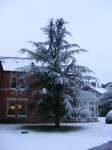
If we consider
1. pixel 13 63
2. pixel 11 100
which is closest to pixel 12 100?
pixel 11 100

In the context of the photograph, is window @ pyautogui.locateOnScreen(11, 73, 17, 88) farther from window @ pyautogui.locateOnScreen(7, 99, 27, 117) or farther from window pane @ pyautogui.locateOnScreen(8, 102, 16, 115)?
window pane @ pyautogui.locateOnScreen(8, 102, 16, 115)

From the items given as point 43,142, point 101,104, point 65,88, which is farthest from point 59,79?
point 101,104

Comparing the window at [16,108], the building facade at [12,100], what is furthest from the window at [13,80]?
the window at [16,108]

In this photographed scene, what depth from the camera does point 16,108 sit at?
125 ft

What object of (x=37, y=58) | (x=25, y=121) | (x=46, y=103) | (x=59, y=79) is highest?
(x=37, y=58)

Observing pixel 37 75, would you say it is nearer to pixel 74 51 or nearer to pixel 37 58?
pixel 37 58

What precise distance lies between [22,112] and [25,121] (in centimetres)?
104

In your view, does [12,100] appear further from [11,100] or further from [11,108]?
[11,108]

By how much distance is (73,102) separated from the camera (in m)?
30.0

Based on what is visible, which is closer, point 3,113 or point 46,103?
point 46,103

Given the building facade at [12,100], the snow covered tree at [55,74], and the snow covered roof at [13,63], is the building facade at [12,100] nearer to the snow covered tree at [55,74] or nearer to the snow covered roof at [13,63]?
the snow covered roof at [13,63]

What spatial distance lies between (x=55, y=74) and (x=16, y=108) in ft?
34.2

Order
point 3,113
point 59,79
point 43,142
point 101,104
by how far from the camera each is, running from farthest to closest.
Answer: point 101,104
point 3,113
point 59,79
point 43,142

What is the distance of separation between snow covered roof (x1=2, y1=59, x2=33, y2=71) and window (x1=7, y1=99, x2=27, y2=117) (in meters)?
3.53
